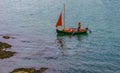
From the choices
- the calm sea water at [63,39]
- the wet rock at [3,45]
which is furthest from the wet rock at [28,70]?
the wet rock at [3,45]

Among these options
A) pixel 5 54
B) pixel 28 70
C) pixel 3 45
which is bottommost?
pixel 28 70

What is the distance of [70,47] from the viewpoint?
7056cm

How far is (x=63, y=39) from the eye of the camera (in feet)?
256

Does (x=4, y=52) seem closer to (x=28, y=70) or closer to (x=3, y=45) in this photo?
(x=3, y=45)

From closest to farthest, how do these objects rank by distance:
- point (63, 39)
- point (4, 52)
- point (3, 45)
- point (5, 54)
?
point (5, 54) → point (4, 52) → point (3, 45) → point (63, 39)

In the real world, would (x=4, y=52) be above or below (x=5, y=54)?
above

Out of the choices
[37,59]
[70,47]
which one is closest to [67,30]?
[70,47]

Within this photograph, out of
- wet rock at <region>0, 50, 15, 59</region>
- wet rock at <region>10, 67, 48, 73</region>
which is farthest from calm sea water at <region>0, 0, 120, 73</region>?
wet rock at <region>0, 50, 15, 59</region>

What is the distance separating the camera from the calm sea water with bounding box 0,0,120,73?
58.6 m

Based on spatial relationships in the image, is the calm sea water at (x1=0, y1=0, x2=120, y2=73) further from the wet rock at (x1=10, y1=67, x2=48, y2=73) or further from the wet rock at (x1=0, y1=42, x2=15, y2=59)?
the wet rock at (x1=0, y1=42, x2=15, y2=59)

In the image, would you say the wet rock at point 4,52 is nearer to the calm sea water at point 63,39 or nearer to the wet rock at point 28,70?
the calm sea water at point 63,39

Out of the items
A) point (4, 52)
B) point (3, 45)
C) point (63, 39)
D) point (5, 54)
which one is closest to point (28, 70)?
point (5, 54)

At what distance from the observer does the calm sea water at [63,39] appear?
2308 inches

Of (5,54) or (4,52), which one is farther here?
(4,52)
